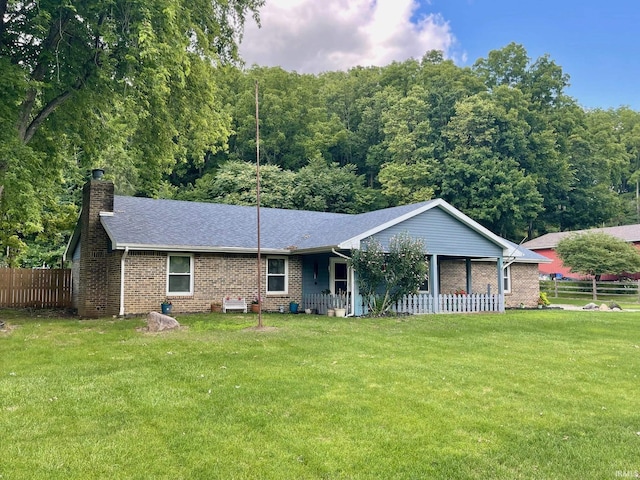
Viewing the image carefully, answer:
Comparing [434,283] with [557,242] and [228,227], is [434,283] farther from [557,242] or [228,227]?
[557,242]

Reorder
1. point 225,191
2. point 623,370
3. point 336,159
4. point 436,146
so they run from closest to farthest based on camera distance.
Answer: point 623,370, point 225,191, point 436,146, point 336,159

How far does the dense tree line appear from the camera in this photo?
462 inches

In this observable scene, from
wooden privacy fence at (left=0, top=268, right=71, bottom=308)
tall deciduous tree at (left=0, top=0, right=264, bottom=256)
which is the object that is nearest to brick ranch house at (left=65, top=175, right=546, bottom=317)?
wooden privacy fence at (left=0, top=268, right=71, bottom=308)

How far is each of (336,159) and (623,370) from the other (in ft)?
143

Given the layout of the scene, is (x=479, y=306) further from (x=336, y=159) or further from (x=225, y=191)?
(x=336, y=159)

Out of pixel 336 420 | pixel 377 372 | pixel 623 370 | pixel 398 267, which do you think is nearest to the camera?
pixel 336 420

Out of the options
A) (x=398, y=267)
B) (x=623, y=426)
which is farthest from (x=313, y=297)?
(x=623, y=426)

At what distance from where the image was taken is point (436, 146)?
142 feet

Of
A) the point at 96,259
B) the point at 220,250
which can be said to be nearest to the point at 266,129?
the point at 220,250

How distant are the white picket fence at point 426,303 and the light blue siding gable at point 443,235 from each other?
1668mm

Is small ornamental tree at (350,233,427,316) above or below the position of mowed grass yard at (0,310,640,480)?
above

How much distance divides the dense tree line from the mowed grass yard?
6.37 m

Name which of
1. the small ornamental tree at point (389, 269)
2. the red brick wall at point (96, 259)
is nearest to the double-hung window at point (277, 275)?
the small ornamental tree at point (389, 269)

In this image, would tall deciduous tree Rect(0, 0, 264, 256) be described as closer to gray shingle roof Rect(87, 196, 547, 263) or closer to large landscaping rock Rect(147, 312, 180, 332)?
gray shingle roof Rect(87, 196, 547, 263)
